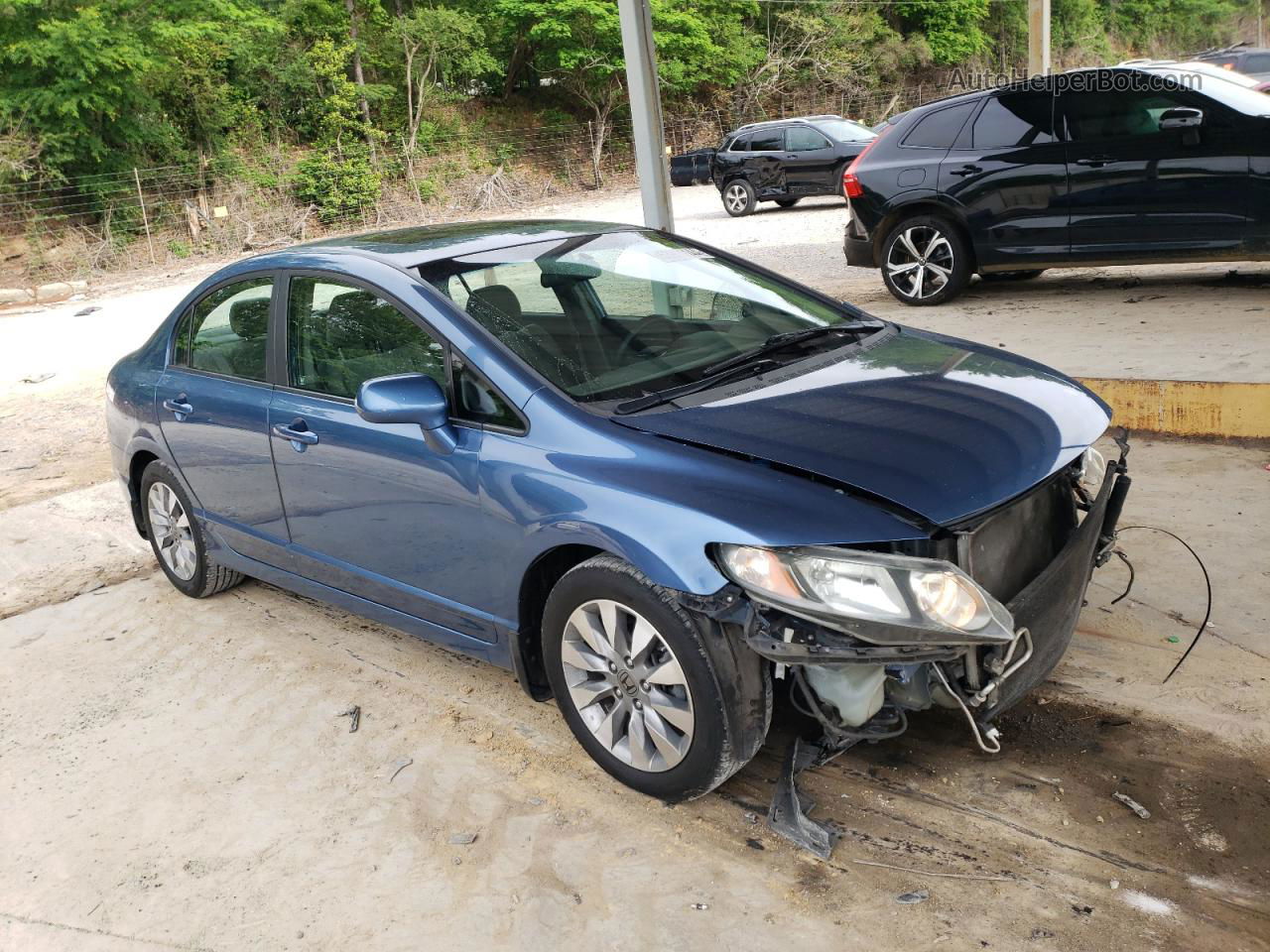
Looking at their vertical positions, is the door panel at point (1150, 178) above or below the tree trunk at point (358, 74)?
below

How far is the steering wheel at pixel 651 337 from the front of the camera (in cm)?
368

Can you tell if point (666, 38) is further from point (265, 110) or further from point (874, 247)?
point (874, 247)

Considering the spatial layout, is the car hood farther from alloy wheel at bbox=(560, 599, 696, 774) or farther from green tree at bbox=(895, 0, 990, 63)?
green tree at bbox=(895, 0, 990, 63)

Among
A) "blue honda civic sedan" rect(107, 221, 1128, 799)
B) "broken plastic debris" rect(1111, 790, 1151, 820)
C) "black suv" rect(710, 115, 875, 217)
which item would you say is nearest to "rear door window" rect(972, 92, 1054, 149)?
"blue honda civic sedan" rect(107, 221, 1128, 799)

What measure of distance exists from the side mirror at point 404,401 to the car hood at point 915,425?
59 centimetres

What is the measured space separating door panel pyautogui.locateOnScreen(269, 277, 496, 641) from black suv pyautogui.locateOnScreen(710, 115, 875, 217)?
16.9 m

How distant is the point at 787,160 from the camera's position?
20.2m

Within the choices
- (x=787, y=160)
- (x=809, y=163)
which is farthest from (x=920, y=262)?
(x=787, y=160)

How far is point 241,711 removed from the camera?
411 centimetres

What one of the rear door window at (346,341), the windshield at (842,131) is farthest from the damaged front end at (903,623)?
the windshield at (842,131)

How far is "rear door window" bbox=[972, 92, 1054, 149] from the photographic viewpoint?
29.9 feet

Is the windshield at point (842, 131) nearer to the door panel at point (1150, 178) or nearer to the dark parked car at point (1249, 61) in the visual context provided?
the dark parked car at point (1249, 61)

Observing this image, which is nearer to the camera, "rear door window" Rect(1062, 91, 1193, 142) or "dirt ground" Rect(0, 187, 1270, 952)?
"dirt ground" Rect(0, 187, 1270, 952)

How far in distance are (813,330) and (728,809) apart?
169cm
